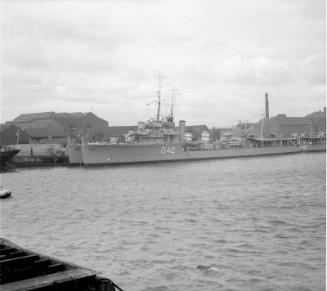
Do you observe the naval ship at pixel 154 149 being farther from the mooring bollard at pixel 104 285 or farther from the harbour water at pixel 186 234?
the mooring bollard at pixel 104 285

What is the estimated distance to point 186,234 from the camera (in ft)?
45.7

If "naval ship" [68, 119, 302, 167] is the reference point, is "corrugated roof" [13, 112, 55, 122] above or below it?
above

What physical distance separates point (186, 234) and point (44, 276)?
30.0 ft

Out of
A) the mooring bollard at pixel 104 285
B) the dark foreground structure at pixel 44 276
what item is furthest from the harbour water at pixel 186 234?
the mooring bollard at pixel 104 285

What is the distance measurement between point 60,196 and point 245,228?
46.4ft

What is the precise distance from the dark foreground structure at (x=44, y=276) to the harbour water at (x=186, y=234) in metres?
4.07

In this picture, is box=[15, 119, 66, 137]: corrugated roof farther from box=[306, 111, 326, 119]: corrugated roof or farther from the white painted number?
box=[306, 111, 326, 119]: corrugated roof

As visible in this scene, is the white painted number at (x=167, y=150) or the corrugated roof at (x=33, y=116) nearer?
the white painted number at (x=167, y=150)

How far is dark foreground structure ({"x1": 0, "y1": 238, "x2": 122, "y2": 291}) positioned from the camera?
4.90 meters

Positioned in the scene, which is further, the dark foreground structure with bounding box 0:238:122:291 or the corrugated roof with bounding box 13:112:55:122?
the corrugated roof with bounding box 13:112:55:122

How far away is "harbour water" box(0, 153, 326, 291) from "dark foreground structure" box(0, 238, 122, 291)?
4066mm

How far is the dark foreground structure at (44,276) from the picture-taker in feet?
16.1

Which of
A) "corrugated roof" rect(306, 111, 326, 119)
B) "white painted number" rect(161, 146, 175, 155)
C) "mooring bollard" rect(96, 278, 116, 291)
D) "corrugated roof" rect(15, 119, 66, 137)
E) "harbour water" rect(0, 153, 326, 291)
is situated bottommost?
"harbour water" rect(0, 153, 326, 291)

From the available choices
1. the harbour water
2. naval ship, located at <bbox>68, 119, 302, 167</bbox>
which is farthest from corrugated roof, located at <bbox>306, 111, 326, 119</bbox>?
the harbour water
